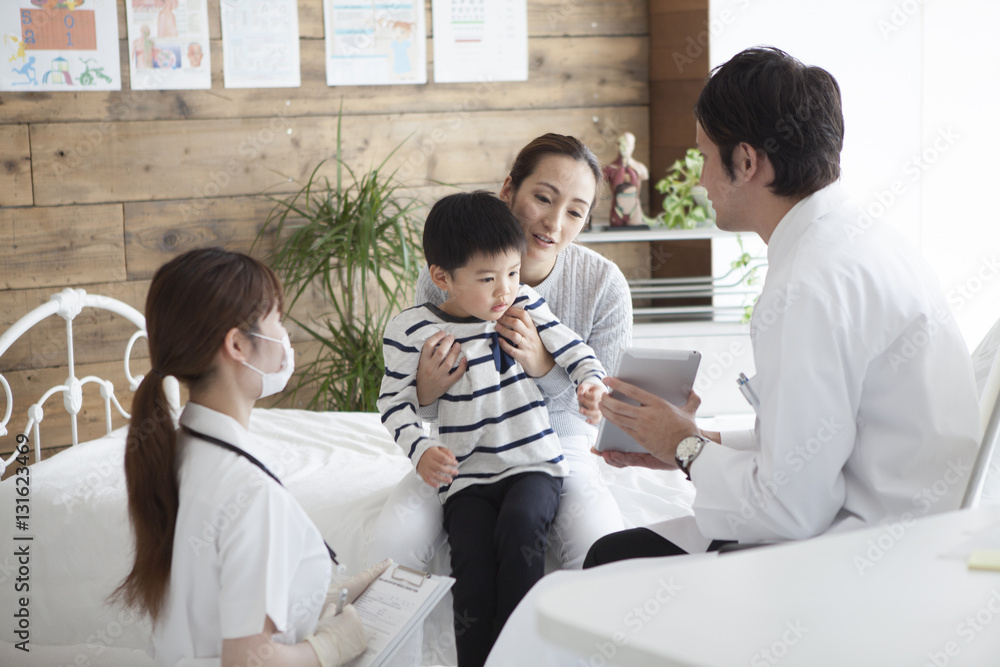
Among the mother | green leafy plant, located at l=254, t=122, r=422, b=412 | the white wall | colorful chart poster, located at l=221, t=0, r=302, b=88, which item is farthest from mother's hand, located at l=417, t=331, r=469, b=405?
the white wall

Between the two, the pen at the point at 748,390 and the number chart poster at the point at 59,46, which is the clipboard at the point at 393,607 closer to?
the pen at the point at 748,390

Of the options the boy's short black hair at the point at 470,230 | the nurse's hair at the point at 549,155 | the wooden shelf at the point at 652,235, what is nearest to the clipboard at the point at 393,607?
the boy's short black hair at the point at 470,230

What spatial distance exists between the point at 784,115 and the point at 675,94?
2.29 m

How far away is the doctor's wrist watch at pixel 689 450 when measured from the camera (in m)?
1.33

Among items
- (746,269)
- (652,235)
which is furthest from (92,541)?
(746,269)

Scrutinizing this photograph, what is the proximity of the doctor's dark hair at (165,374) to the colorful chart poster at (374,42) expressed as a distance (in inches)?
91.2

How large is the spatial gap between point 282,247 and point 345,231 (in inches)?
11.7

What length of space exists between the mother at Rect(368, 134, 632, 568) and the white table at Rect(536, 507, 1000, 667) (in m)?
0.79

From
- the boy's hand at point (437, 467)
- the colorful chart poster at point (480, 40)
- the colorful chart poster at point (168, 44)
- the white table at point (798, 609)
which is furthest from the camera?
the colorful chart poster at point (480, 40)

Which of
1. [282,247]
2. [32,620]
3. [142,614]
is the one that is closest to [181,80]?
[282,247]

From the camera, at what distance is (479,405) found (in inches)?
67.0

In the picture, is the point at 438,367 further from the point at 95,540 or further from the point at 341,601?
the point at 95,540

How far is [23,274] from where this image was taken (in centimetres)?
298

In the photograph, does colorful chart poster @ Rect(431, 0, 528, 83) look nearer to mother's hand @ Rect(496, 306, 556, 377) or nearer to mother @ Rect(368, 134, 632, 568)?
mother @ Rect(368, 134, 632, 568)
